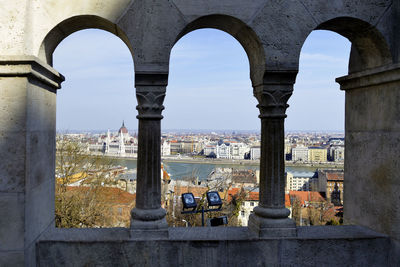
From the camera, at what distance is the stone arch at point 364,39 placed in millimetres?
2840

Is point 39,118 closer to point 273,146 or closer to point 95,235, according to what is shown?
point 95,235

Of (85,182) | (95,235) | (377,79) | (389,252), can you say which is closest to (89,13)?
(95,235)

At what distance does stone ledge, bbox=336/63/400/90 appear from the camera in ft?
9.02

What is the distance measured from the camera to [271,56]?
8.99 feet

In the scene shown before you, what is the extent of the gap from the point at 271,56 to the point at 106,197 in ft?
41.8

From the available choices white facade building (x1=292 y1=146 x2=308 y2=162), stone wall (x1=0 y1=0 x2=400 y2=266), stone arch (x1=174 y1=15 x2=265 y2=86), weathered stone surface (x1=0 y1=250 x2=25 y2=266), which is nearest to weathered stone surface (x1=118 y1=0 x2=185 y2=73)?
stone wall (x1=0 y1=0 x2=400 y2=266)

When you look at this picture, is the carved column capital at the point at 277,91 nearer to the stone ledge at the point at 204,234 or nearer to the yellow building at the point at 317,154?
the stone ledge at the point at 204,234

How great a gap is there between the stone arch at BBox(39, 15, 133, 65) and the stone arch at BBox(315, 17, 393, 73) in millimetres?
1732

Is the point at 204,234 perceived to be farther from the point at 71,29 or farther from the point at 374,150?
the point at 71,29

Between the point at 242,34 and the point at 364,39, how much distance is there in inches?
44.3


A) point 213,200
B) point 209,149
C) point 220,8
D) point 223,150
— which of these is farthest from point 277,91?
point 209,149

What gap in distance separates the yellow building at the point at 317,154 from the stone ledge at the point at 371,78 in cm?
6128

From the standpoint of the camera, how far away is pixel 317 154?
65562 millimetres

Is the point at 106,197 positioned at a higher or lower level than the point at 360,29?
lower
